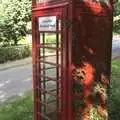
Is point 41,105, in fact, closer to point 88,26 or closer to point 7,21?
point 88,26

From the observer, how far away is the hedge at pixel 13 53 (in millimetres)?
19328

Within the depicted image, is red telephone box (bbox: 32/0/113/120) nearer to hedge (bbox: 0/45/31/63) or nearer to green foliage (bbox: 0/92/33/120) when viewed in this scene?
green foliage (bbox: 0/92/33/120)

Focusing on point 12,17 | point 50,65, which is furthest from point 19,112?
point 12,17

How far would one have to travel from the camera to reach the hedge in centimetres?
1933

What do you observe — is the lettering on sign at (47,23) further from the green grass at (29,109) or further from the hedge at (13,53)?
the hedge at (13,53)

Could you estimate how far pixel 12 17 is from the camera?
73.9 ft

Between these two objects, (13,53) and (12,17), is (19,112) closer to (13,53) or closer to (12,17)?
(13,53)

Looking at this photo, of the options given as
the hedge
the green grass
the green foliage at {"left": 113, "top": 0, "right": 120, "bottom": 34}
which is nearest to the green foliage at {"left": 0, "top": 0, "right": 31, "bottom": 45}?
the hedge

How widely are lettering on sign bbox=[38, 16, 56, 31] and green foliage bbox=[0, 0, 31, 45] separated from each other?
17.5 meters

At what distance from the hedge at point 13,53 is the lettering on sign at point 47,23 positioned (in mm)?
14537

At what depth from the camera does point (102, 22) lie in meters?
4.71

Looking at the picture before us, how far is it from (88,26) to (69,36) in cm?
37

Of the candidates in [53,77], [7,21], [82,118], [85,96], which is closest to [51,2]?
[53,77]

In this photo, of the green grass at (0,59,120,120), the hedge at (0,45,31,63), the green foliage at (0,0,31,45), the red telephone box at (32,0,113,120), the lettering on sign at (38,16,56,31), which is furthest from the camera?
the green foliage at (0,0,31,45)
